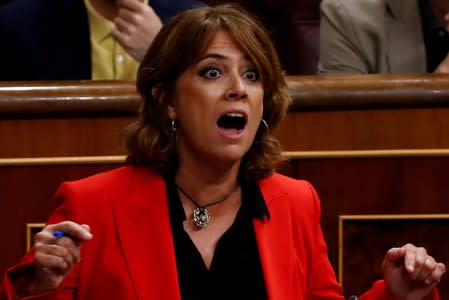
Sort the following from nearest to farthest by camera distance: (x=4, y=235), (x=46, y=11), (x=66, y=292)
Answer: (x=66, y=292) < (x=4, y=235) < (x=46, y=11)

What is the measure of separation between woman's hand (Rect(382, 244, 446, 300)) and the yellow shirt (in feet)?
2.06

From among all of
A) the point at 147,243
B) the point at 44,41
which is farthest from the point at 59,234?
the point at 44,41

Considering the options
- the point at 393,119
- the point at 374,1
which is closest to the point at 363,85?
the point at 393,119

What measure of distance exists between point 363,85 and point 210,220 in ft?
1.10

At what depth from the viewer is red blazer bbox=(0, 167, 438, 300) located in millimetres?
1081

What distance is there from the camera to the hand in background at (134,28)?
1.54 m

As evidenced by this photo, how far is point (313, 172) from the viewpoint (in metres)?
1.39

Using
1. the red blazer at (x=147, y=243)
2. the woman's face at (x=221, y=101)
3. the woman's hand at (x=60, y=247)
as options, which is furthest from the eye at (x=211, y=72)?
the woman's hand at (x=60, y=247)

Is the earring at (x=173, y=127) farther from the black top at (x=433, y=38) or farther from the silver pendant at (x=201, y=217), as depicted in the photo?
the black top at (x=433, y=38)

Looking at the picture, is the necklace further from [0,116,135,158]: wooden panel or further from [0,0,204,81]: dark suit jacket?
[0,0,204,81]: dark suit jacket

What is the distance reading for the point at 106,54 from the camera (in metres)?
1.59

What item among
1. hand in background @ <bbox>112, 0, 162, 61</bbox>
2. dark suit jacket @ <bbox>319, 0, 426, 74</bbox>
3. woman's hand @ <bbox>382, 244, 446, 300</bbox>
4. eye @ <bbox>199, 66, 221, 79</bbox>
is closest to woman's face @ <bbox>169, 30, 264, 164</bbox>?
eye @ <bbox>199, 66, 221, 79</bbox>

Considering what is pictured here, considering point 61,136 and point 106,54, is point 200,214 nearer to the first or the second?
point 61,136

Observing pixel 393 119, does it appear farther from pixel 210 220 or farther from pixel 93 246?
pixel 93 246
